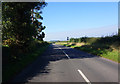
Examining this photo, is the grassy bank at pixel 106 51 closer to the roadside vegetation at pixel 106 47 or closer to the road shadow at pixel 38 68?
the roadside vegetation at pixel 106 47

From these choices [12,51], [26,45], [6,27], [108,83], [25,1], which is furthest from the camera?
[26,45]

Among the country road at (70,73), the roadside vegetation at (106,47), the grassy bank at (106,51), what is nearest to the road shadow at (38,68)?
the country road at (70,73)

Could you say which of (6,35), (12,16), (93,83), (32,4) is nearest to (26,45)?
(6,35)

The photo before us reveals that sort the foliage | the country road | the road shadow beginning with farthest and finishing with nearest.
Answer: the foliage → the road shadow → the country road

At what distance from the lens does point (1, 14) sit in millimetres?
13211

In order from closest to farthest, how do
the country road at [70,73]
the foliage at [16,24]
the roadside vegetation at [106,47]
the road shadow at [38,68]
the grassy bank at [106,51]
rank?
the country road at [70,73], the road shadow at [38,68], the foliage at [16,24], the grassy bank at [106,51], the roadside vegetation at [106,47]

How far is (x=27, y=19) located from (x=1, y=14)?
2826mm

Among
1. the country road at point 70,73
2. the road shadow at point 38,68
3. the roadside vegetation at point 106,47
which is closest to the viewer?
the country road at point 70,73

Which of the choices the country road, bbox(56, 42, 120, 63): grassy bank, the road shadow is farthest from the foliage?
bbox(56, 42, 120, 63): grassy bank

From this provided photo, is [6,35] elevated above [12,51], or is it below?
above

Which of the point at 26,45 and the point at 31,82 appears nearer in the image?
the point at 31,82

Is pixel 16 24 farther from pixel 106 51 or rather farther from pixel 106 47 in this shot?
pixel 106 47

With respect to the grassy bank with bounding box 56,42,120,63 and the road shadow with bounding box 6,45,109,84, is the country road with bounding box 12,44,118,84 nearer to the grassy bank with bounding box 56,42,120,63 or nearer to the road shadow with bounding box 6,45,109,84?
the road shadow with bounding box 6,45,109,84

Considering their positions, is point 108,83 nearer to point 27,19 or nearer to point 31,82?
point 31,82
